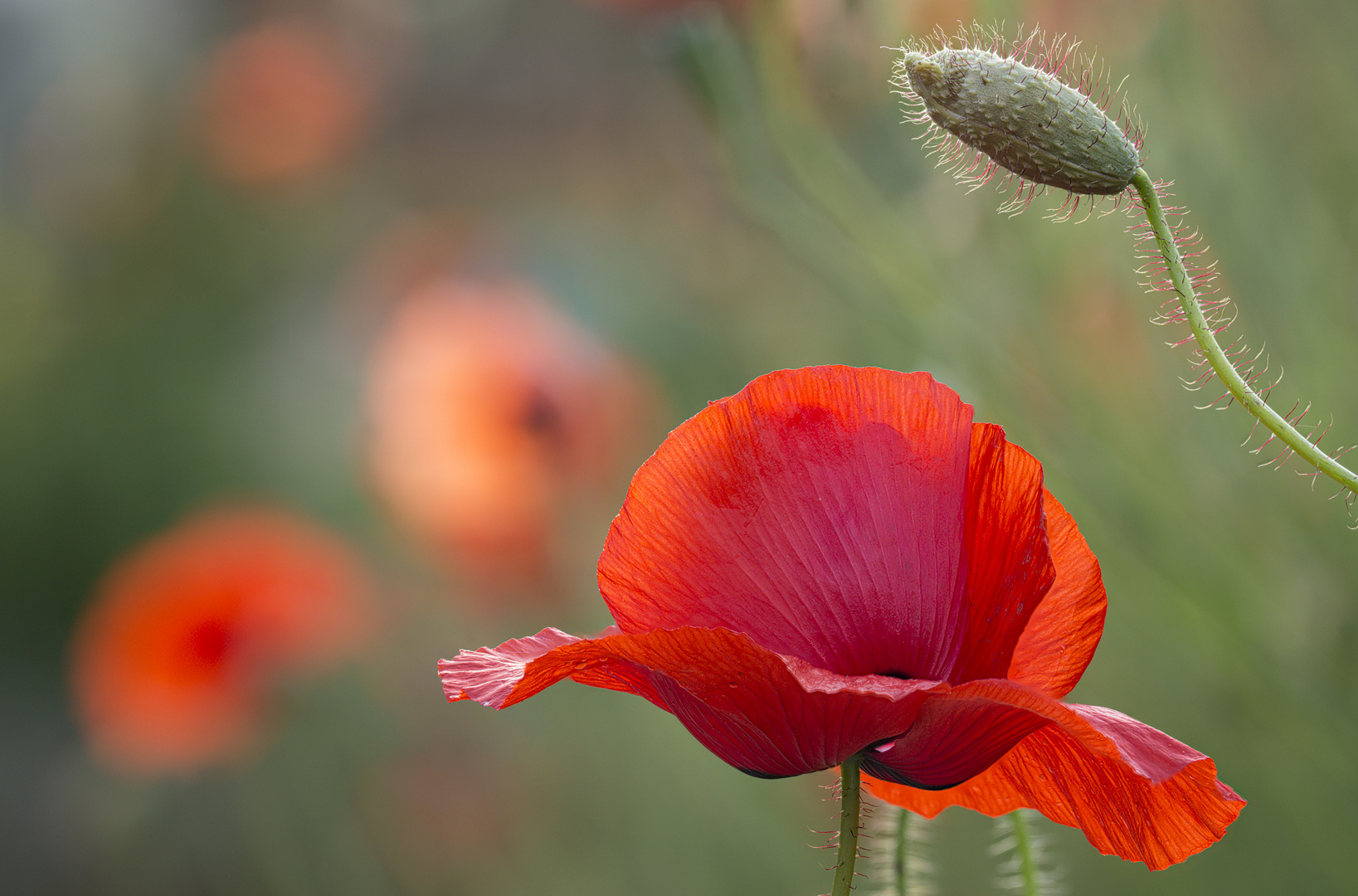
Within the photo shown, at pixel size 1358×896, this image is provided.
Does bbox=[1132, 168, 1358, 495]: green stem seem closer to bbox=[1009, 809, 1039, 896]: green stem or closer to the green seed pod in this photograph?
the green seed pod

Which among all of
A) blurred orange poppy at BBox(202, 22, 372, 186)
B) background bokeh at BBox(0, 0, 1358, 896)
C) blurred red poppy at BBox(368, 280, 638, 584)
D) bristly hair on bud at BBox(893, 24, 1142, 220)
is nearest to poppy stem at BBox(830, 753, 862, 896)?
bristly hair on bud at BBox(893, 24, 1142, 220)

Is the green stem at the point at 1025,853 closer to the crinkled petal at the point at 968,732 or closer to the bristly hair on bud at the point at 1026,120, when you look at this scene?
the crinkled petal at the point at 968,732

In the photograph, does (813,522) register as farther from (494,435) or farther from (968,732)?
(494,435)

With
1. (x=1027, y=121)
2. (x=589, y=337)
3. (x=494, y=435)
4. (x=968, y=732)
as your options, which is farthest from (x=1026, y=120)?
(x=589, y=337)

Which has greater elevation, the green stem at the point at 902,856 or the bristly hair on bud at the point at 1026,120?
the bristly hair on bud at the point at 1026,120

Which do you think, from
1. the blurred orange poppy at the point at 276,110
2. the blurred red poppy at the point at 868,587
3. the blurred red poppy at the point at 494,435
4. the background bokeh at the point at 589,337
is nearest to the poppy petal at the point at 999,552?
the blurred red poppy at the point at 868,587

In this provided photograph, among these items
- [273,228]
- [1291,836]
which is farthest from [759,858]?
[273,228]
